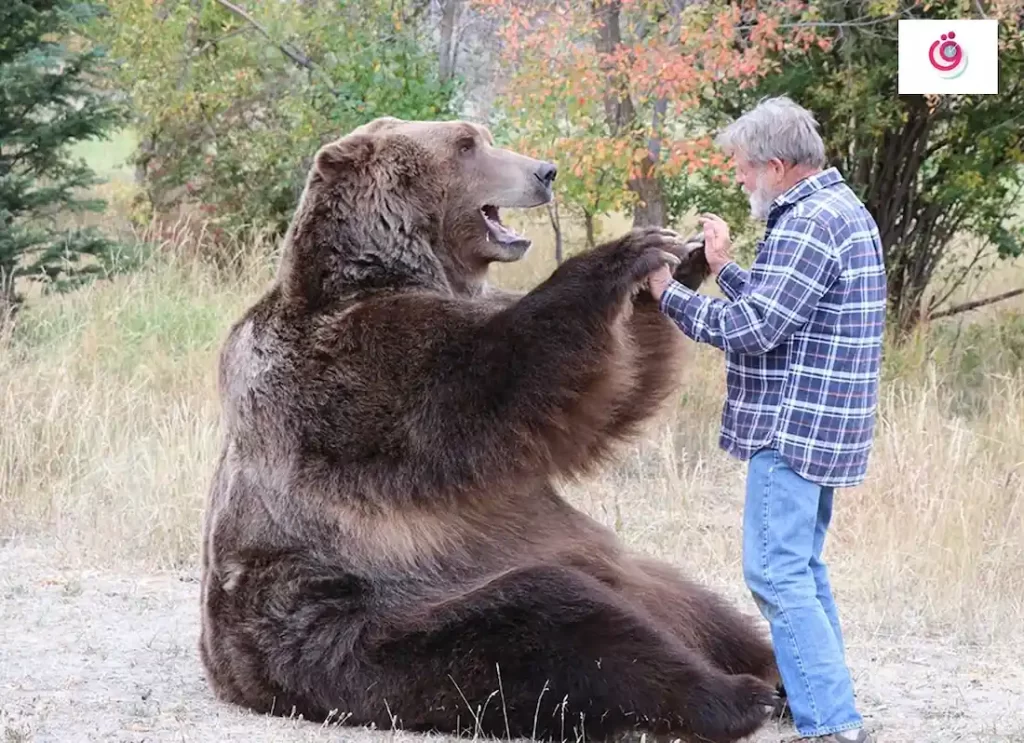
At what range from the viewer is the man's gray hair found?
15.4 ft

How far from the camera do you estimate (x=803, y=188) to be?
4695mm

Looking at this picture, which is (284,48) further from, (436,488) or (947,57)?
(436,488)

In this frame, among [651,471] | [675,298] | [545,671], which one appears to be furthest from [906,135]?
[545,671]

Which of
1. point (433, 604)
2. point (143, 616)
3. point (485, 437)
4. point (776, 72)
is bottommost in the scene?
point (143, 616)

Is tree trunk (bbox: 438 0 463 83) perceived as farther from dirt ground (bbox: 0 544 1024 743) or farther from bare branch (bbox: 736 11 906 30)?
dirt ground (bbox: 0 544 1024 743)

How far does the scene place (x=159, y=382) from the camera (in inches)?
440

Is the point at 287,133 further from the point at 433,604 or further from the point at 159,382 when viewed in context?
the point at 433,604

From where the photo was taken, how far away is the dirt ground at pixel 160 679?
501cm

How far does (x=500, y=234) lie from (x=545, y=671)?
1649 millimetres

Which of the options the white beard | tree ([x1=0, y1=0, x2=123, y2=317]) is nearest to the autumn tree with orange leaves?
tree ([x1=0, y1=0, x2=123, y2=317])

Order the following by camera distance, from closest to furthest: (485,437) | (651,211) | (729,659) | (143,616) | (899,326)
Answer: (485,437) → (729,659) → (143,616) → (651,211) → (899,326)

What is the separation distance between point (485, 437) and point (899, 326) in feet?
30.9

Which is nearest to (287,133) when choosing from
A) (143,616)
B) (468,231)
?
(143,616)

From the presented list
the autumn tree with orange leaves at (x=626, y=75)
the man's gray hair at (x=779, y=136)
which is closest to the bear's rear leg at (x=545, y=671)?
the man's gray hair at (x=779, y=136)
